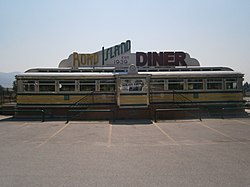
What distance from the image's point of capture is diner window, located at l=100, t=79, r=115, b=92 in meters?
20.0

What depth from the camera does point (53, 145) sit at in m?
9.41

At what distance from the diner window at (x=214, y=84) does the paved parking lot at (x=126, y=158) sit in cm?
843

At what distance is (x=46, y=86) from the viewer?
19719 mm

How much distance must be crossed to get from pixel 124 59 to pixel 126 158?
20422 millimetres

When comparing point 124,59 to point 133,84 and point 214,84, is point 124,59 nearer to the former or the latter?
point 133,84

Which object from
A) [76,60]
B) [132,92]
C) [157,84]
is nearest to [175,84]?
[157,84]

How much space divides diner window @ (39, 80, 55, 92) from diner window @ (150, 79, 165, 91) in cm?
748

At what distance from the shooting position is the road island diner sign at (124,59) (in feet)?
86.6

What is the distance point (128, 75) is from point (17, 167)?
13.5 meters

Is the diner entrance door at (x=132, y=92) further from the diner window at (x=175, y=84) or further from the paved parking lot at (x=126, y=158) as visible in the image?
the paved parking lot at (x=126, y=158)

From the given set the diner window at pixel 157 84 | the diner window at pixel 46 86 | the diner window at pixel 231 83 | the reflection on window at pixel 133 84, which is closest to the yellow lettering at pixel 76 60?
the diner window at pixel 46 86

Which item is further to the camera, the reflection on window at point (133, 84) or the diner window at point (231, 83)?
the diner window at point (231, 83)

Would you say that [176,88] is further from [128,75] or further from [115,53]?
[115,53]

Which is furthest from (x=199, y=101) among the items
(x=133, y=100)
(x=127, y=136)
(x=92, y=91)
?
(x=127, y=136)
